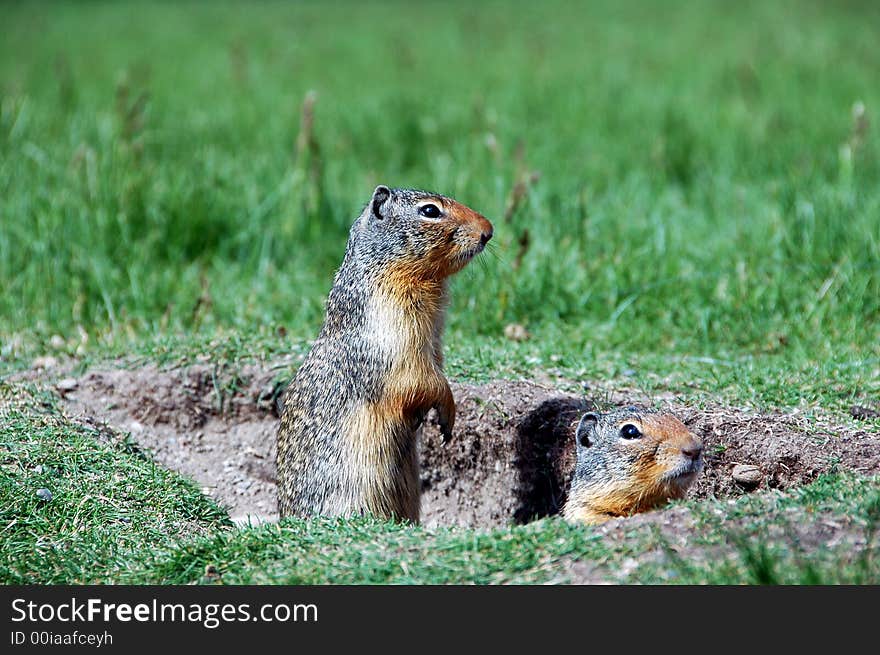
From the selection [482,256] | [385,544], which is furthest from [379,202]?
[385,544]

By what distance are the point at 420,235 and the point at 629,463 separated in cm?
124

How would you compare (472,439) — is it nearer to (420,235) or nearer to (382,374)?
(382,374)

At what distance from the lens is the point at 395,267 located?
4.77 metres

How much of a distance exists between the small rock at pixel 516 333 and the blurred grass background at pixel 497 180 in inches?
2.5

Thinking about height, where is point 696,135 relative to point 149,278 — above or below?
above

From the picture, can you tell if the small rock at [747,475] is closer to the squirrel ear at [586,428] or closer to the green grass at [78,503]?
the squirrel ear at [586,428]

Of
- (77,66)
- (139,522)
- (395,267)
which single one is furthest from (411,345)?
(77,66)

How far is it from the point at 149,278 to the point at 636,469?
3.79 m

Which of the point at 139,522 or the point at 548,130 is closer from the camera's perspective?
the point at 139,522

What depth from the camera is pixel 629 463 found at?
4.44 metres

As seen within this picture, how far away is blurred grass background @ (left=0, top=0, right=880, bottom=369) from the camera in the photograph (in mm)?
6496

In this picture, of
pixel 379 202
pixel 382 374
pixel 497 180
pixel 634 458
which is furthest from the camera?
pixel 497 180

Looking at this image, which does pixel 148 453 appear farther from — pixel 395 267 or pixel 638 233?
pixel 638 233
